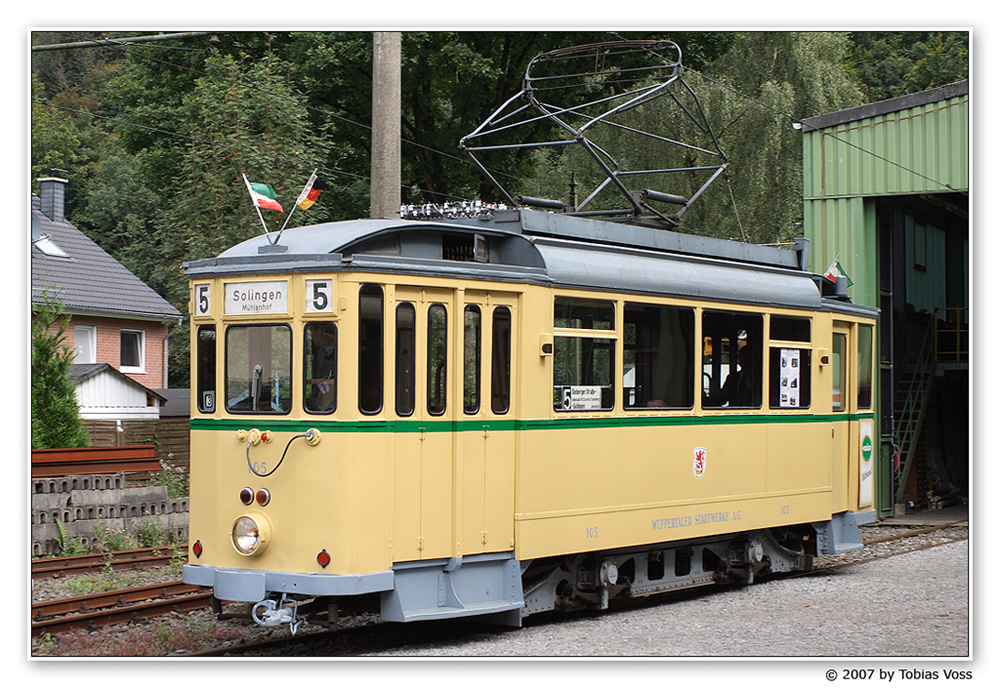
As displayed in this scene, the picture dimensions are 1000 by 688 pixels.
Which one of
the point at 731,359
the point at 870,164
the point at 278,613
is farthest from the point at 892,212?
the point at 278,613

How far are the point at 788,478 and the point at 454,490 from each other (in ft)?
15.6

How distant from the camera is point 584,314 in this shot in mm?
9688

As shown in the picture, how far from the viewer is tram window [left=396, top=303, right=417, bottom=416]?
8477mm

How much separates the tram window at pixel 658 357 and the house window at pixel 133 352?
2215cm

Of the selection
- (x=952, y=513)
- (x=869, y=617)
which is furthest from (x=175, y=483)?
(x=952, y=513)

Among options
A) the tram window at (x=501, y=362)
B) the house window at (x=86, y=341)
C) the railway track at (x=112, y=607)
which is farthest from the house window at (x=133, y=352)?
the tram window at (x=501, y=362)

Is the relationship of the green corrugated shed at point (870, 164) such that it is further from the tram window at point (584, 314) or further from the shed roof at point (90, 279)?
the shed roof at point (90, 279)

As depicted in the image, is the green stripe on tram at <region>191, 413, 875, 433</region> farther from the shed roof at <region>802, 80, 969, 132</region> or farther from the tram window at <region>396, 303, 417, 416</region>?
the shed roof at <region>802, 80, 969, 132</region>

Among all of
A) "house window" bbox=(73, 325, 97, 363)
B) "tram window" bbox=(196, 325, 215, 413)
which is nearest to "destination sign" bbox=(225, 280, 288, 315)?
"tram window" bbox=(196, 325, 215, 413)

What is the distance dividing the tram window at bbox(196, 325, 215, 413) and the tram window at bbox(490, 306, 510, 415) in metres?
2.10

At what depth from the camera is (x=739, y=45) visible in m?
31.9

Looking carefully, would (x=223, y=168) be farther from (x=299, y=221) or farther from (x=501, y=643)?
Answer: (x=501, y=643)

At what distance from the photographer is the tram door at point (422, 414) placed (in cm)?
845

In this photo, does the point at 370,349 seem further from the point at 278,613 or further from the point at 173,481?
the point at 173,481
